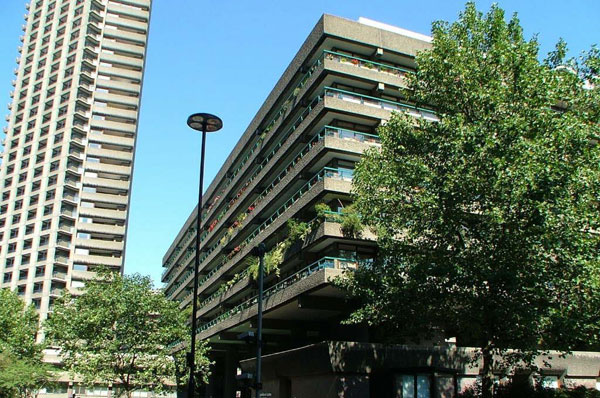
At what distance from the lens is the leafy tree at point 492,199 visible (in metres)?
20.4

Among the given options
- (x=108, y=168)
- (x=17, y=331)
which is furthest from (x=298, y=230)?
(x=108, y=168)

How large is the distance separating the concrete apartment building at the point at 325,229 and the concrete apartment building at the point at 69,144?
44443mm

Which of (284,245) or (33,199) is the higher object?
(33,199)

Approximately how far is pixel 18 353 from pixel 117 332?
13.3 metres

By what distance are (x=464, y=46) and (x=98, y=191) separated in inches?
3010

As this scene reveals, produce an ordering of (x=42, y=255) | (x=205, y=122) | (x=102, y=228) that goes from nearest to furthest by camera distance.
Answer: (x=205, y=122) < (x=42, y=255) < (x=102, y=228)

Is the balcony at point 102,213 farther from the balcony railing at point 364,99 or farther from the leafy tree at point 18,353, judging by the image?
the balcony railing at point 364,99

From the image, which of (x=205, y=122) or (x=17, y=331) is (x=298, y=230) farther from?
(x=17, y=331)

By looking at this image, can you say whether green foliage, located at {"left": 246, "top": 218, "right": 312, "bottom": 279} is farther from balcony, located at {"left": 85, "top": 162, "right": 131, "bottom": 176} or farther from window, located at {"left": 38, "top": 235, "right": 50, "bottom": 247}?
balcony, located at {"left": 85, "top": 162, "right": 131, "bottom": 176}

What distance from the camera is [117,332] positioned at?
3959 centimetres

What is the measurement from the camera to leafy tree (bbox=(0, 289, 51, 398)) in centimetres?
4055

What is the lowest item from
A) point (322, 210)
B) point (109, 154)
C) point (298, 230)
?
point (298, 230)

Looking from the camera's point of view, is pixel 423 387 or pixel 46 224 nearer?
pixel 423 387

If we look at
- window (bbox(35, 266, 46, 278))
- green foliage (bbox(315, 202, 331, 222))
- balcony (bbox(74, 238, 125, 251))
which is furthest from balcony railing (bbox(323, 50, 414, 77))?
window (bbox(35, 266, 46, 278))
